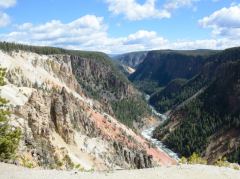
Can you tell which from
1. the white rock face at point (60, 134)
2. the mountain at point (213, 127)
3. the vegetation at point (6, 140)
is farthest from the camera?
the mountain at point (213, 127)

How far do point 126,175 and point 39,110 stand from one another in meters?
54.6

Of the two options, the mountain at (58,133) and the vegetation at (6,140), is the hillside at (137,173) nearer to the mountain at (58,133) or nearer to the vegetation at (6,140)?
the vegetation at (6,140)

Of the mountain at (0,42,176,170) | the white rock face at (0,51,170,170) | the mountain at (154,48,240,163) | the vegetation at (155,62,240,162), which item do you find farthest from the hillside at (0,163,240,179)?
the vegetation at (155,62,240,162)

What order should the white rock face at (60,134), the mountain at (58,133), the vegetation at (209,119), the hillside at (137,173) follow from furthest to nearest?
the vegetation at (209,119), the white rock face at (60,134), the mountain at (58,133), the hillside at (137,173)

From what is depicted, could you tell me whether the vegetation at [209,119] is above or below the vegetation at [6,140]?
below

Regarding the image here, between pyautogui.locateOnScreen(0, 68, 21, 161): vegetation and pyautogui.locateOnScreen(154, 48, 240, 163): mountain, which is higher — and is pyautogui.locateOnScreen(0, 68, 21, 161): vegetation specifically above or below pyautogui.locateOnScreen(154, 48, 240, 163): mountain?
above

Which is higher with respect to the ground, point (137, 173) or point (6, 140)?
point (6, 140)

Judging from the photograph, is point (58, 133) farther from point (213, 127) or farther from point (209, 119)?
point (209, 119)

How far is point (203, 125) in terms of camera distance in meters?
180

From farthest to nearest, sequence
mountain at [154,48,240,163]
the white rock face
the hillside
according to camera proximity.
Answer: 1. mountain at [154,48,240,163]
2. the white rock face
3. the hillside

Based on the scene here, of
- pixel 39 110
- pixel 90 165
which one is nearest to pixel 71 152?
pixel 90 165

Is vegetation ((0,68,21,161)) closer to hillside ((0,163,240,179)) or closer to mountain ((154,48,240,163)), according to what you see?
hillside ((0,163,240,179))

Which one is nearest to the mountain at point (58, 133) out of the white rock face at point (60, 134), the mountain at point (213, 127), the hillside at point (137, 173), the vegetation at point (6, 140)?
the white rock face at point (60, 134)

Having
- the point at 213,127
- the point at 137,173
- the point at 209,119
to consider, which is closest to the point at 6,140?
the point at 137,173
